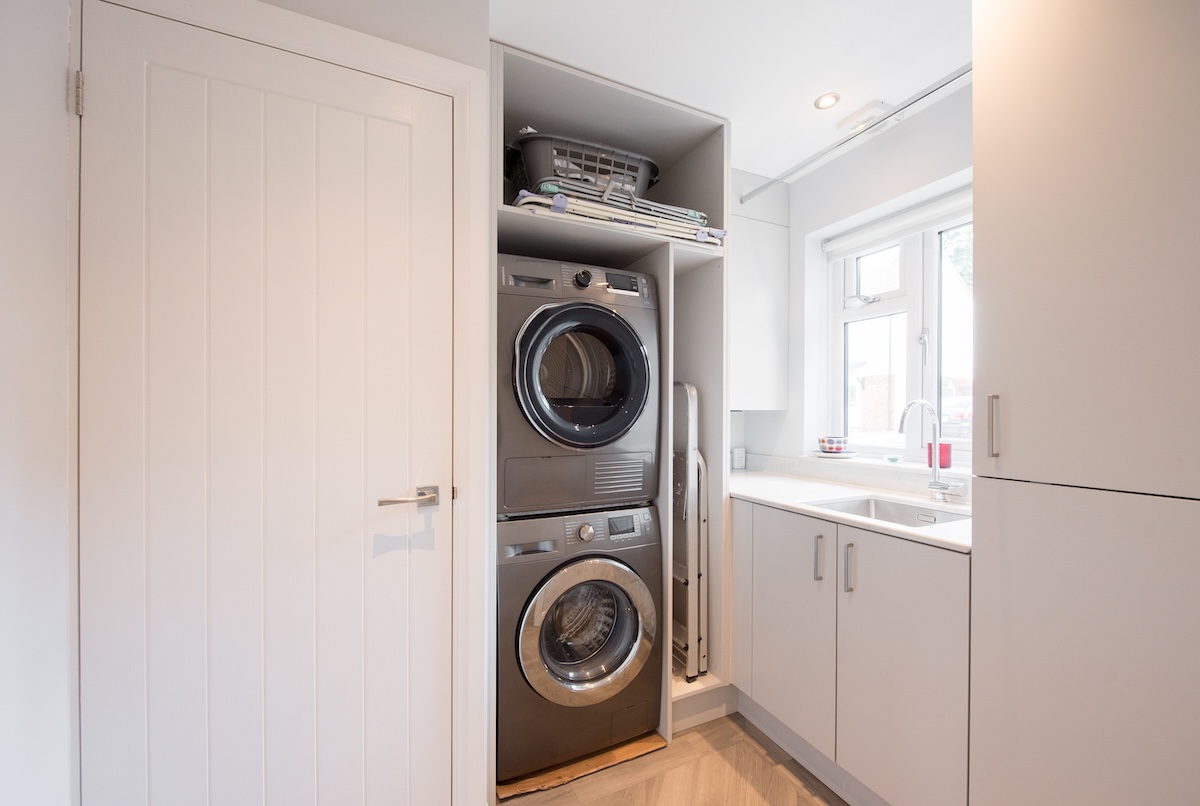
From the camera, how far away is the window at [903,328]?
2051 mm

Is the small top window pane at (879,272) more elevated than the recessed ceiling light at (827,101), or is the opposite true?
the recessed ceiling light at (827,101)

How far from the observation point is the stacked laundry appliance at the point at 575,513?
5.21ft

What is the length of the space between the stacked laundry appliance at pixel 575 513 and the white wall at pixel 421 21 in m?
0.59

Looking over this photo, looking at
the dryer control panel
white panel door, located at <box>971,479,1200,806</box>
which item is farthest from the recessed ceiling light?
the dryer control panel

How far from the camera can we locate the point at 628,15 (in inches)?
57.6

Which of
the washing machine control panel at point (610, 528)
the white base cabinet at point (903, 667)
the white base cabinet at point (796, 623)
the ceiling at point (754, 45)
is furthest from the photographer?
the washing machine control panel at point (610, 528)

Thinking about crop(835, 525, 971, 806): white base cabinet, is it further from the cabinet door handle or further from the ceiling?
the ceiling

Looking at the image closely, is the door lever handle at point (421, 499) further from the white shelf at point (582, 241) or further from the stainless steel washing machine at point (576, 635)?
the white shelf at point (582, 241)

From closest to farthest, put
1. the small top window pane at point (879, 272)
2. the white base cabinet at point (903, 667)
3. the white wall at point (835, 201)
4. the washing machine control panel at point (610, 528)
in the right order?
1. the white base cabinet at point (903, 667)
2. the washing machine control panel at point (610, 528)
3. the white wall at point (835, 201)
4. the small top window pane at point (879, 272)

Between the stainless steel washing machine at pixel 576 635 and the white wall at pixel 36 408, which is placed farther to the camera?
the stainless steel washing machine at pixel 576 635

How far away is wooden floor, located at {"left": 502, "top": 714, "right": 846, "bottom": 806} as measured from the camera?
1583mm

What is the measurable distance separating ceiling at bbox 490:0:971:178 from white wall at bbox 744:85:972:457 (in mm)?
212

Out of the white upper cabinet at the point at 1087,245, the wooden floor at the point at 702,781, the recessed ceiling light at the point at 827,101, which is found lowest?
the wooden floor at the point at 702,781

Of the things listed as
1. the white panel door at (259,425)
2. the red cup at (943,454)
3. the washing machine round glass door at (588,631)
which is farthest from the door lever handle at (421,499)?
the red cup at (943,454)
